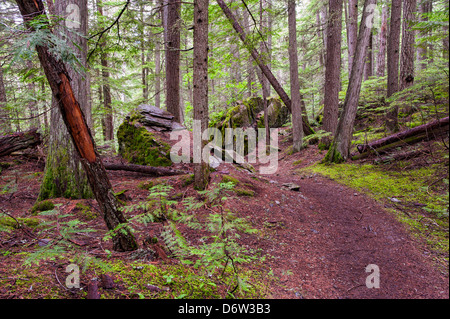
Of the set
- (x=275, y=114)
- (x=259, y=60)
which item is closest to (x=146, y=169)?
(x=259, y=60)

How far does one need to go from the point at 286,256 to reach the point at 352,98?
628 cm

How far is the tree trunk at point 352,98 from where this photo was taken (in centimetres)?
695

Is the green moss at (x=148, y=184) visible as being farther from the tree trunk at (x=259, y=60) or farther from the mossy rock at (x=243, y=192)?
the tree trunk at (x=259, y=60)

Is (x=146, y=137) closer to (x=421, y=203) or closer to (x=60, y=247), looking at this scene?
(x=60, y=247)

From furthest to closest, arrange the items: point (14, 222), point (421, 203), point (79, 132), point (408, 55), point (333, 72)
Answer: point (333, 72) → point (408, 55) → point (14, 222) → point (79, 132) → point (421, 203)

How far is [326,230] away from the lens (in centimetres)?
409

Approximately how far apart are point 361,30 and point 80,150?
A: 843cm

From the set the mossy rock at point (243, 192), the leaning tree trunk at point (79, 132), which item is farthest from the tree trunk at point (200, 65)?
the leaning tree trunk at point (79, 132)

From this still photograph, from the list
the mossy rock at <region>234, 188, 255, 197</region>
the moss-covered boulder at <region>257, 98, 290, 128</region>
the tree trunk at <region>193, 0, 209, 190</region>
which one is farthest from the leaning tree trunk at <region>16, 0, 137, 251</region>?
the moss-covered boulder at <region>257, 98, 290, 128</region>

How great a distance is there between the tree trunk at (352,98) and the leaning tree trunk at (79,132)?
23.9 ft

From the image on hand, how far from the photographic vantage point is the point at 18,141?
745 cm

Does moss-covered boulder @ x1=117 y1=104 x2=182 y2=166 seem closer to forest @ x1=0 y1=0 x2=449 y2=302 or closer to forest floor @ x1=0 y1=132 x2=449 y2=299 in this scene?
forest @ x1=0 y1=0 x2=449 y2=302

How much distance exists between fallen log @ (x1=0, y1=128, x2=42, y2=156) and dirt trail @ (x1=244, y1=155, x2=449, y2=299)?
313 inches
